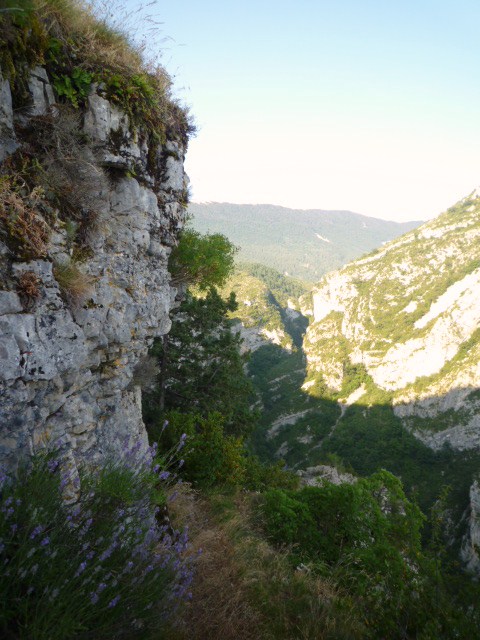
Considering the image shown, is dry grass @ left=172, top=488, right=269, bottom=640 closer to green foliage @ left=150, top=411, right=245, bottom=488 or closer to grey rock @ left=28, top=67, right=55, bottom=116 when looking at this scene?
green foliage @ left=150, top=411, right=245, bottom=488

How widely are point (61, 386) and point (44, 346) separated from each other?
52 centimetres

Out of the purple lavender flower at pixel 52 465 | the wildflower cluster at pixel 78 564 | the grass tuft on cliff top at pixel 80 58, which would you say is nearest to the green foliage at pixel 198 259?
the grass tuft on cliff top at pixel 80 58

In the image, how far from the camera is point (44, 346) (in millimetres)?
3559

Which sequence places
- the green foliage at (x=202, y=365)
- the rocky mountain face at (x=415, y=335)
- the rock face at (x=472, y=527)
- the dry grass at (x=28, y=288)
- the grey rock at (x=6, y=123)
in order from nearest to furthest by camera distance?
the dry grass at (x=28, y=288)
the grey rock at (x=6, y=123)
the green foliage at (x=202, y=365)
the rock face at (x=472, y=527)
the rocky mountain face at (x=415, y=335)

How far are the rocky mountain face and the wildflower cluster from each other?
52.4m

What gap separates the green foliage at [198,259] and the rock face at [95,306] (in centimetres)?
266

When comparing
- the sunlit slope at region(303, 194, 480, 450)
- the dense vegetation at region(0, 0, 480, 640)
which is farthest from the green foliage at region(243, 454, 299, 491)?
the sunlit slope at region(303, 194, 480, 450)

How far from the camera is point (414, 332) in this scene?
276 ft

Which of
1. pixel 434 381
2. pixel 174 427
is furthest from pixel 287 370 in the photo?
pixel 174 427

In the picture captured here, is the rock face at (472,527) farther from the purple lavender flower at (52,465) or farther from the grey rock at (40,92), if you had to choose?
the grey rock at (40,92)

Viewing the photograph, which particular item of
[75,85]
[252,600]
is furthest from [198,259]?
[252,600]

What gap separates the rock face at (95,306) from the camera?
335 cm

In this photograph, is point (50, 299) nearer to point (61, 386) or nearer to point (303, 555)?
point (61, 386)

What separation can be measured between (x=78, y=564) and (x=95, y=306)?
3.01 meters
